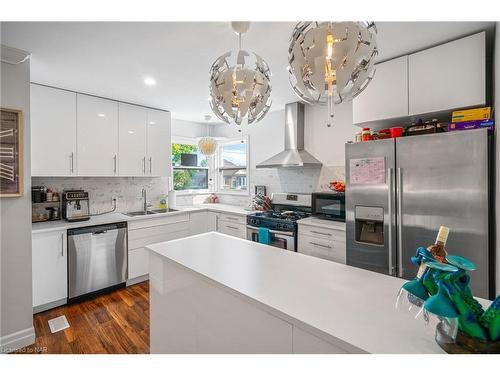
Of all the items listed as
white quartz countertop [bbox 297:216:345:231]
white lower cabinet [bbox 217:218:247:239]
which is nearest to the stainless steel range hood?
white quartz countertop [bbox 297:216:345:231]

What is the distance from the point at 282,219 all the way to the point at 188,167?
7.41 ft

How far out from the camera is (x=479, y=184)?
162 cm

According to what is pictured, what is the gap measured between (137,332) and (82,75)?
248 cm

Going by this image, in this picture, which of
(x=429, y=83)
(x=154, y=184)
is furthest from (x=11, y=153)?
(x=429, y=83)

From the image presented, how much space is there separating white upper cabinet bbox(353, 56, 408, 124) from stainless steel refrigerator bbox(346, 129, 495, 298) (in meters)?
0.32

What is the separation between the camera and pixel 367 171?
212cm

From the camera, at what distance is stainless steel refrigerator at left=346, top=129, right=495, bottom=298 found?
163 cm

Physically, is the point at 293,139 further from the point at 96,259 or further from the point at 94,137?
the point at 96,259

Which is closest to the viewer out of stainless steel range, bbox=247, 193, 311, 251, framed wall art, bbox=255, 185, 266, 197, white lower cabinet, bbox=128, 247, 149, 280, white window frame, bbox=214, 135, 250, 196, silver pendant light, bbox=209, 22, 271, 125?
silver pendant light, bbox=209, 22, 271, 125

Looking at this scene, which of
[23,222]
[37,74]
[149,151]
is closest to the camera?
[23,222]

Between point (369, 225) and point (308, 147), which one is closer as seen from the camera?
point (369, 225)

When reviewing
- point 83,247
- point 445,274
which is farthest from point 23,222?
point 445,274

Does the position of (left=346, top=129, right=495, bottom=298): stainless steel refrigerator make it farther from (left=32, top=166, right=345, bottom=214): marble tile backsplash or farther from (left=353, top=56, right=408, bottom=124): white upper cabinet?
(left=32, top=166, right=345, bottom=214): marble tile backsplash
